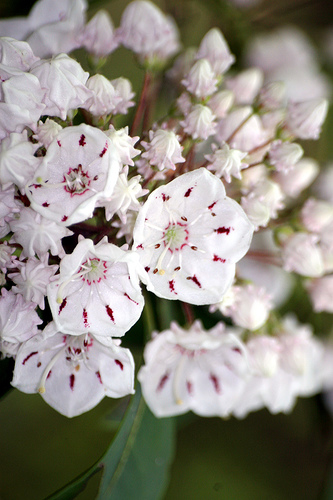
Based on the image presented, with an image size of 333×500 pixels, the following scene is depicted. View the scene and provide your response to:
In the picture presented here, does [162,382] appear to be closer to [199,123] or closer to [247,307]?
[247,307]

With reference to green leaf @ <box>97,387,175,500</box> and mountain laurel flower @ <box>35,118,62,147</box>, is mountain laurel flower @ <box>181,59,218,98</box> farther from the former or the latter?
green leaf @ <box>97,387,175,500</box>

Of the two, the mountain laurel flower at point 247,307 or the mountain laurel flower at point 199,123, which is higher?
the mountain laurel flower at point 199,123

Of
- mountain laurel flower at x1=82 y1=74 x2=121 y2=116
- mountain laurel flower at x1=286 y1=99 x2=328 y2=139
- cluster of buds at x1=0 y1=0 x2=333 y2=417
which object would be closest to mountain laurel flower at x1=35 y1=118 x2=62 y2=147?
cluster of buds at x1=0 y1=0 x2=333 y2=417

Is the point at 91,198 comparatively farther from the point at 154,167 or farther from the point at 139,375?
the point at 139,375

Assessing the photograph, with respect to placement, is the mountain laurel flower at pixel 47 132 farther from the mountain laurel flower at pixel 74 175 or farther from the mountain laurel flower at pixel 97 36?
the mountain laurel flower at pixel 97 36

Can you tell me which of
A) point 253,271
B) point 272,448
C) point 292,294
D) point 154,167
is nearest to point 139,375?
point 154,167

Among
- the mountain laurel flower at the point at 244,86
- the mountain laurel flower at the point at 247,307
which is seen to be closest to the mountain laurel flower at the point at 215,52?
the mountain laurel flower at the point at 244,86
